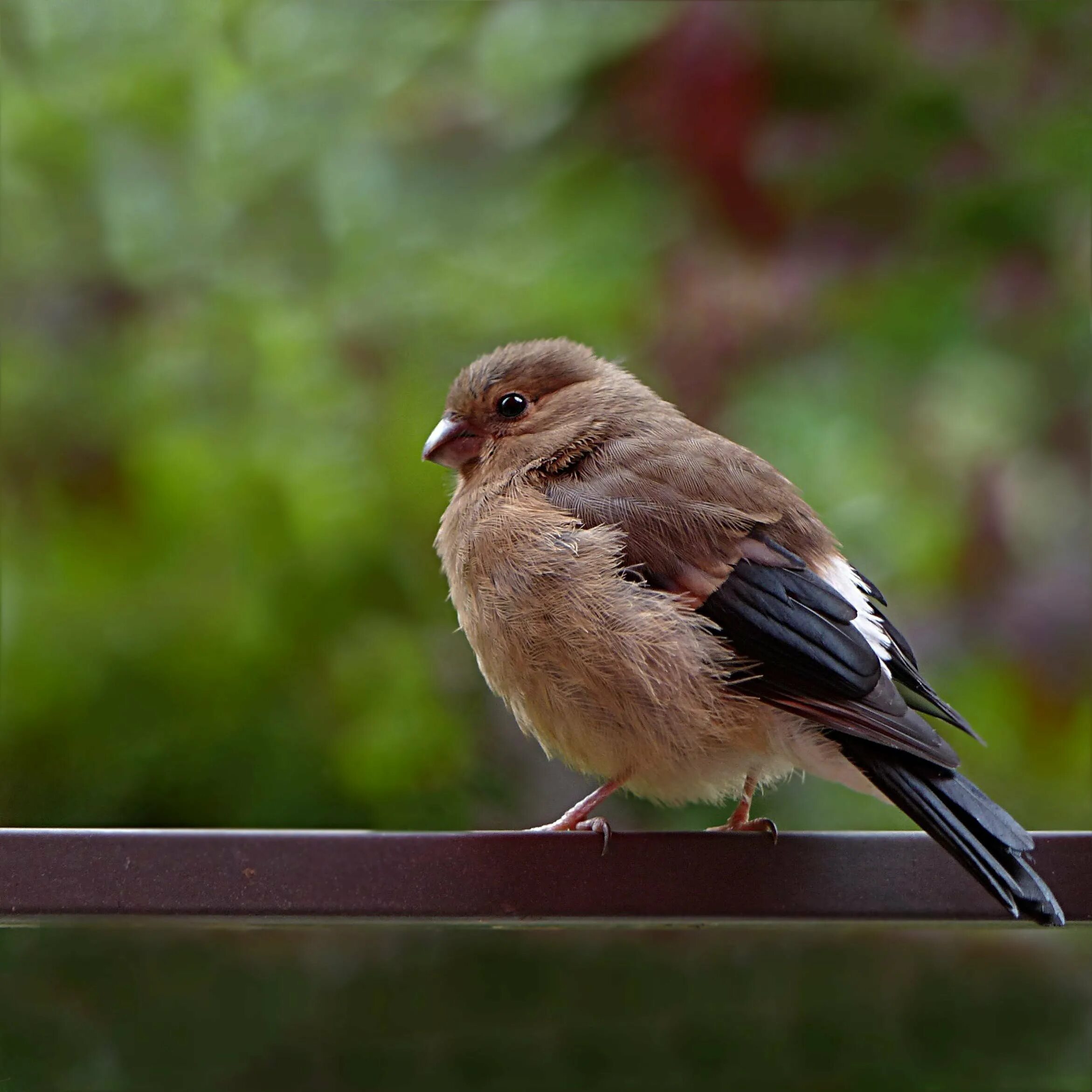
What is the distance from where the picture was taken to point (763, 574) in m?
2.42

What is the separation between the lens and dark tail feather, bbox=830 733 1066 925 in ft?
6.16

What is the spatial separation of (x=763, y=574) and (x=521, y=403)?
2.55ft

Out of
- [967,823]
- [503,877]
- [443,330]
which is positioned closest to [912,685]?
[967,823]

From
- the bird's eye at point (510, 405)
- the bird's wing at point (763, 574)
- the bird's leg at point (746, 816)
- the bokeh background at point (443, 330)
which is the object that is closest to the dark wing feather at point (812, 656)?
the bird's wing at point (763, 574)

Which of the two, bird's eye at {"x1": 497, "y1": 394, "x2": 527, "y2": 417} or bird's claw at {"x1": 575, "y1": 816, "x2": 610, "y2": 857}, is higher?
bird's eye at {"x1": 497, "y1": 394, "x2": 527, "y2": 417}

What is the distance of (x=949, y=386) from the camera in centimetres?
371

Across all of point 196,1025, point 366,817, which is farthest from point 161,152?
point 196,1025

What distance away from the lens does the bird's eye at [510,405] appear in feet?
9.82

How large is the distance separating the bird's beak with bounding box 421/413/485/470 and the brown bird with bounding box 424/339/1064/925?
0.22 meters

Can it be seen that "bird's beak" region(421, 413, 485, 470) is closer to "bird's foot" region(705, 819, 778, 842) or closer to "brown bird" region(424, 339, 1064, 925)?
"brown bird" region(424, 339, 1064, 925)

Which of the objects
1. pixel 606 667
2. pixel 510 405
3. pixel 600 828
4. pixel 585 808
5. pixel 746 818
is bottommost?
pixel 746 818

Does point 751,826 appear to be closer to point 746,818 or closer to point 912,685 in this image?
point 746,818

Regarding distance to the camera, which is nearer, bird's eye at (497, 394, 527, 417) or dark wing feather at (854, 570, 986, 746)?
dark wing feather at (854, 570, 986, 746)

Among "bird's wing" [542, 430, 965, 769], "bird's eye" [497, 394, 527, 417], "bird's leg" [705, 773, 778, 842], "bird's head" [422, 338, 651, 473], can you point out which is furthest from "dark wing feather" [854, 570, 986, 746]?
"bird's eye" [497, 394, 527, 417]
